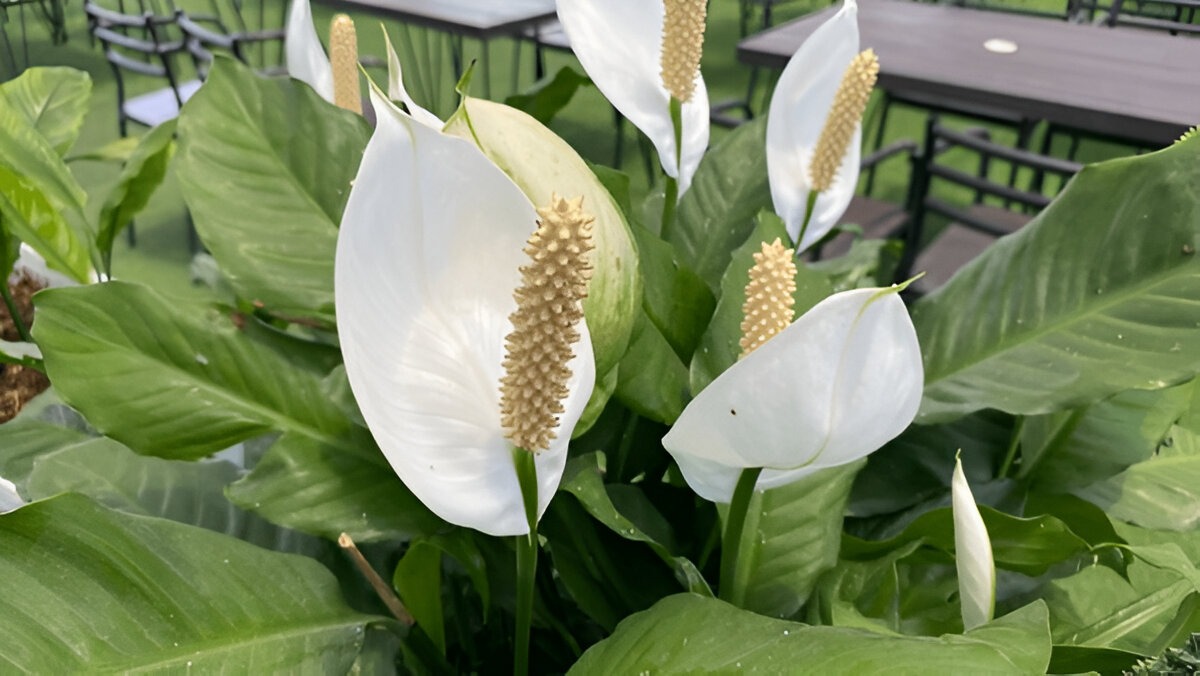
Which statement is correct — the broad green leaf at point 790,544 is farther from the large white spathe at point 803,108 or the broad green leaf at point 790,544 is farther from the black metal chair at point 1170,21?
the black metal chair at point 1170,21

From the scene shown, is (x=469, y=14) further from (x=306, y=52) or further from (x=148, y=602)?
(x=148, y=602)

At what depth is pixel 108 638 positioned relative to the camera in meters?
0.24

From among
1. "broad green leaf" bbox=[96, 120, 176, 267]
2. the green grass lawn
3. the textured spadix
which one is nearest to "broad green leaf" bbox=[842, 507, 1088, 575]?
the textured spadix

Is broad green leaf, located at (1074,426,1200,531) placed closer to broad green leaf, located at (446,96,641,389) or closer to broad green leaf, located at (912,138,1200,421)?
broad green leaf, located at (912,138,1200,421)

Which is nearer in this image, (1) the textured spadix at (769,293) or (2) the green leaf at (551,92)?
(1) the textured spadix at (769,293)

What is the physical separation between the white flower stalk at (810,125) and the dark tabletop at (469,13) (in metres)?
1.57

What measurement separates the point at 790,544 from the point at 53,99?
1.79 ft

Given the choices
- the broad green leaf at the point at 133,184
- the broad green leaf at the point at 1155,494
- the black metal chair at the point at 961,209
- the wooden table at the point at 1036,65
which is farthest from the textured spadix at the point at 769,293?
the wooden table at the point at 1036,65

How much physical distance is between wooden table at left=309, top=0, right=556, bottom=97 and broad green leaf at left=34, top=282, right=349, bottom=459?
64.9 inches

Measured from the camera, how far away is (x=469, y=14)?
1961 mm

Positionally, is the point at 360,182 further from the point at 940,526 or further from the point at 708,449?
the point at 940,526

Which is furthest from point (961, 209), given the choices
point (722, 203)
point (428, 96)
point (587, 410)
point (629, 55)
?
point (587, 410)

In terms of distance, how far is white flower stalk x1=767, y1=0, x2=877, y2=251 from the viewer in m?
0.40

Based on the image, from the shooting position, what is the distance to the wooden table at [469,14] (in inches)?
74.6
